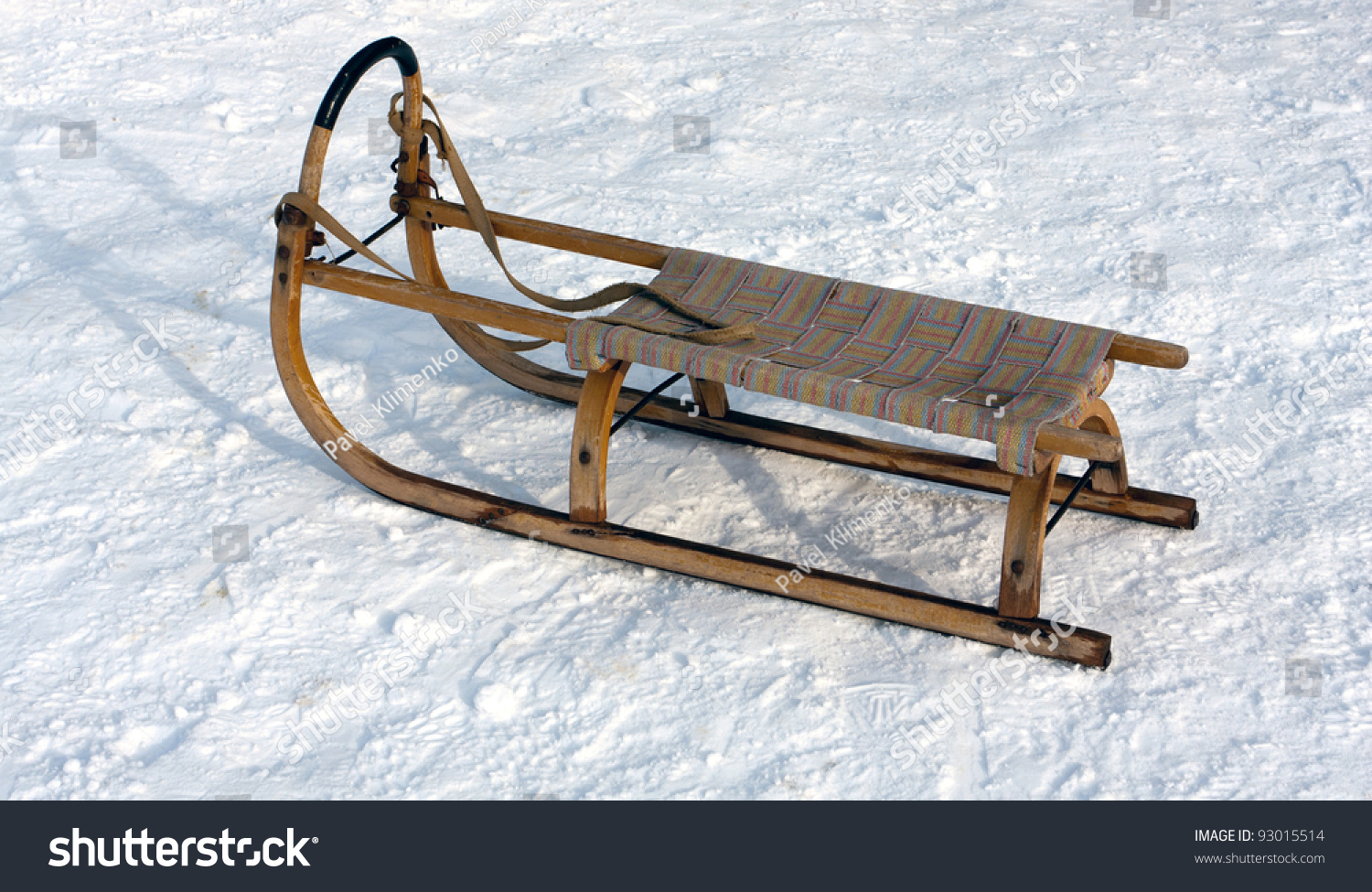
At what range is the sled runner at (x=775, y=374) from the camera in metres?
2.81

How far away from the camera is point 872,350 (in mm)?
3100

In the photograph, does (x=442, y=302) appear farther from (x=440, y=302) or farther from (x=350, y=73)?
(x=350, y=73)

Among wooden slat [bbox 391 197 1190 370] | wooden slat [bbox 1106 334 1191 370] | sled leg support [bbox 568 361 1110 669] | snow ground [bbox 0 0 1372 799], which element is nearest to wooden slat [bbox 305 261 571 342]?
sled leg support [bbox 568 361 1110 669]

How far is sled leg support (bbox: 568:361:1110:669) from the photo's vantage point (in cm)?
280

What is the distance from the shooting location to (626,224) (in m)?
4.77

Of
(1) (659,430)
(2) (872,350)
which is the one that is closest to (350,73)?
(1) (659,430)

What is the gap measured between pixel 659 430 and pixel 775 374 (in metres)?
1.01

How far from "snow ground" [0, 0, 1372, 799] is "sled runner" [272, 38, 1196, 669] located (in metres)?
0.08

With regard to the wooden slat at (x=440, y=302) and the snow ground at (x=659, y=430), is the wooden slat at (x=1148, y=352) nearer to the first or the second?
the snow ground at (x=659, y=430)

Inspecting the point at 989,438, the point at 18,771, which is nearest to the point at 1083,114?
the point at 989,438

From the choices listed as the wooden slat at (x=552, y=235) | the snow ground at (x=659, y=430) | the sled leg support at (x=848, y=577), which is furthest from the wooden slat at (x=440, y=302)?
the snow ground at (x=659, y=430)

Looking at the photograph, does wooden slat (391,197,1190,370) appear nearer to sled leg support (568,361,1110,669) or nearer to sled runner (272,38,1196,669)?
sled runner (272,38,1196,669)

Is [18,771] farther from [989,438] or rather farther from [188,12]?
[188,12]

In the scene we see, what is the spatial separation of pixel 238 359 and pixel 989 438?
2.40m
